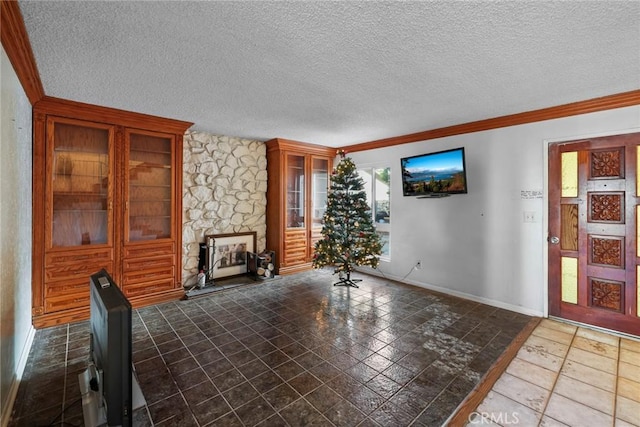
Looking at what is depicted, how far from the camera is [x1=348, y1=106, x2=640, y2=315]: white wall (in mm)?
3389

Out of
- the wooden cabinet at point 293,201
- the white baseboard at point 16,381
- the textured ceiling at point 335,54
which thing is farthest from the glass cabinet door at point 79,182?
the wooden cabinet at point 293,201

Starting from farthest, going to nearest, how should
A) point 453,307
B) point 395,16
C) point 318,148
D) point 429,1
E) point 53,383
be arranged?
point 318,148 → point 453,307 → point 53,383 → point 395,16 → point 429,1

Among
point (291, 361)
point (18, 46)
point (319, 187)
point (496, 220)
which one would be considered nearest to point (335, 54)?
point (18, 46)

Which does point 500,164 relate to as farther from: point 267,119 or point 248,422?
point 248,422

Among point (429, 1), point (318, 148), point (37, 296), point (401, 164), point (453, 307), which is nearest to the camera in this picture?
point (429, 1)

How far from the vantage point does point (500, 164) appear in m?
3.72

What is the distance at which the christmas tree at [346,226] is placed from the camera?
4566mm

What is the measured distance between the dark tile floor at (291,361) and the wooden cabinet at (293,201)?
1496mm

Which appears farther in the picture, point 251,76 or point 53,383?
point 251,76

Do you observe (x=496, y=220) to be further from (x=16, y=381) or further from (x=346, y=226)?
(x=16, y=381)

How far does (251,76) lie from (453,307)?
11.7 feet

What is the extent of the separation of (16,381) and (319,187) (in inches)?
185

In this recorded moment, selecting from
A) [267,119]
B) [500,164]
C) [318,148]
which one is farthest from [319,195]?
[500,164]

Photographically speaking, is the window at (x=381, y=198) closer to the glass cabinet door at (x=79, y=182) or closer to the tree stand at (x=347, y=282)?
the tree stand at (x=347, y=282)
